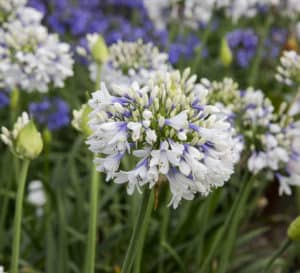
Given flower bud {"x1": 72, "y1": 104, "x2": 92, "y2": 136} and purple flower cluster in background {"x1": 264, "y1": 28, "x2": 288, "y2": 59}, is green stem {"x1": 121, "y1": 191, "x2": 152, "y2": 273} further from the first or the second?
purple flower cluster in background {"x1": 264, "y1": 28, "x2": 288, "y2": 59}

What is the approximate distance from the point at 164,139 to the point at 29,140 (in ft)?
1.49

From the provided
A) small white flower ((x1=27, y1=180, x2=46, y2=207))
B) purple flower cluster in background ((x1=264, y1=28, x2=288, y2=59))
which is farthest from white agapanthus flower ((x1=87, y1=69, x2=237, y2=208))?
purple flower cluster in background ((x1=264, y1=28, x2=288, y2=59))

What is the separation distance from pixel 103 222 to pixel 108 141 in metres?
2.02

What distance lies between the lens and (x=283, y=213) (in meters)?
4.33

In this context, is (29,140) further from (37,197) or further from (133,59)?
(37,197)

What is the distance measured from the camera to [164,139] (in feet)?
5.17

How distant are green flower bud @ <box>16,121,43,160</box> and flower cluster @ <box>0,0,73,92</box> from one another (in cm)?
83

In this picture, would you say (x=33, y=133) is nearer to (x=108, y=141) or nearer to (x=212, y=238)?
(x=108, y=141)

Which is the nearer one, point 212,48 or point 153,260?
point 153,260

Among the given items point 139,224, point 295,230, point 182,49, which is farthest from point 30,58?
point 182,49

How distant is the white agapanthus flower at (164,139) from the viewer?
1527mm

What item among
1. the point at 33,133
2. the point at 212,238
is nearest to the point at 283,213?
the point at 212,238

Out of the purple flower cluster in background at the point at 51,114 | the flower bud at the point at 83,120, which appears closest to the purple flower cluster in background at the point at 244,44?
the purple flower cluster in background at the point at 51,114

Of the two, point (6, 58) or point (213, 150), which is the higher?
point (6, 58)
